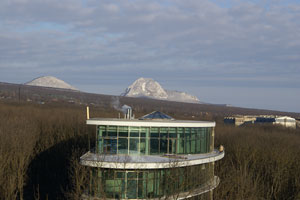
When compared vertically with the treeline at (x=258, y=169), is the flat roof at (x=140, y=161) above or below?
above

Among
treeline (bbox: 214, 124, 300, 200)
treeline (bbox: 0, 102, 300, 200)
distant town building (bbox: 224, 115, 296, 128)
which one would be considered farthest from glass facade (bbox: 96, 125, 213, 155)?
distant town building (bbox: 224, 115, 296, 128)

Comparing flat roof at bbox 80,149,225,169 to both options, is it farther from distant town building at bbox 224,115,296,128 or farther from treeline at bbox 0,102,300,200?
distant town building at bbox 224,115,296,128

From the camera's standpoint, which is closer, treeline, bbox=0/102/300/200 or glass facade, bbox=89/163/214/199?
glass facade, bbox=89/163/214/199

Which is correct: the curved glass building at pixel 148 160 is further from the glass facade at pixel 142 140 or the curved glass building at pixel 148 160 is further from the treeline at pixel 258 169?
the treeline at pixel 258 169

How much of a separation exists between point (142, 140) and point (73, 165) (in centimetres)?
1657

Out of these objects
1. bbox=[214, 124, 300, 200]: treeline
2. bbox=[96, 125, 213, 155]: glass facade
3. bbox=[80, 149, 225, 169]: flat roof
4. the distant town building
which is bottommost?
bbox=[214, 124, 300, 200]: treeline

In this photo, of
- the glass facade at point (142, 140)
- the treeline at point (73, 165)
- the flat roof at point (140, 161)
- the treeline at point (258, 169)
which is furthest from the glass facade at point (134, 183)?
the treeline at point (258, 169)

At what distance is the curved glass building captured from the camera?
102 feet

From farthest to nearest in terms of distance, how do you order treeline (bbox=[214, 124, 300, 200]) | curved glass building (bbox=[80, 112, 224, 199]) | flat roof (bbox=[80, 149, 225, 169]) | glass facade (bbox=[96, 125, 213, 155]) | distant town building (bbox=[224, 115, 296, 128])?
1. distant town building (bbox=[224, 115, 296, 128])
2. treeline (bbox=[214, 124, 300, 200])
3. glass facade (bbox=[96, 125, 213, 155])
4. curved glass building (bbox=[80, 112, 224, 199])
5. flat roof (bbox=[80, 149, 225, 169])

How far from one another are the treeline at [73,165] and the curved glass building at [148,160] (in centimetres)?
390

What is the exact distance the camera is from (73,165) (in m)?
46.5

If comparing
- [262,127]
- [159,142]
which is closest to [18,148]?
[159,142]

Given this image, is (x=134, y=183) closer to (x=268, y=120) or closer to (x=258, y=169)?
(x=258, y=169)

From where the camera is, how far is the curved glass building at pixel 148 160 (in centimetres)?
3111
